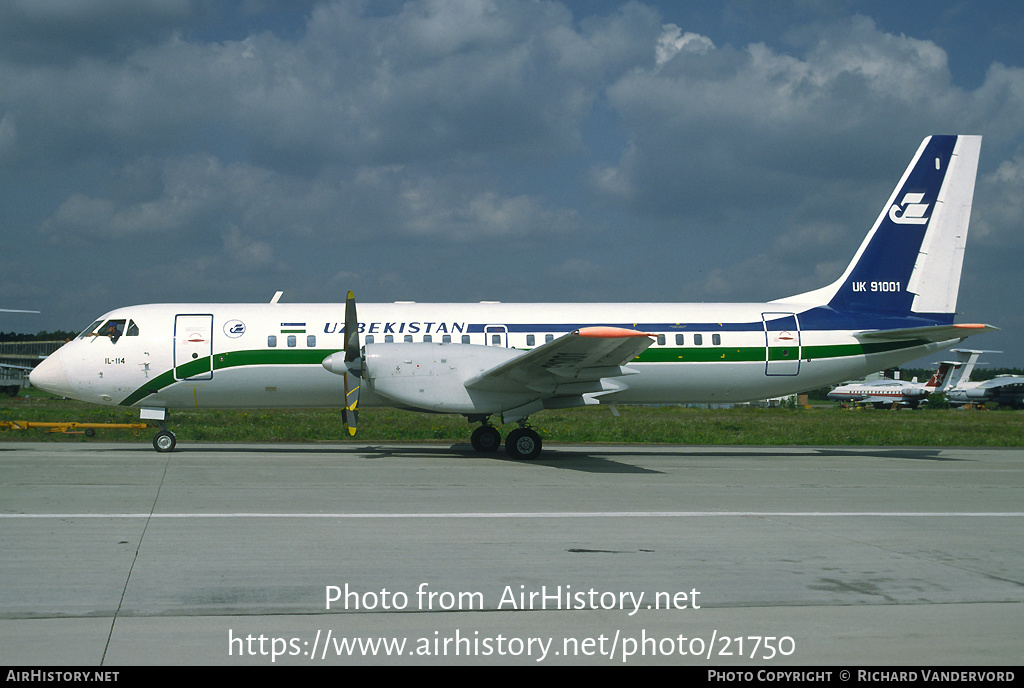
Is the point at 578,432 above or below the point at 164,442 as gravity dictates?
below

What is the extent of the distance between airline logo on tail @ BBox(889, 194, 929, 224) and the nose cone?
20.0 m

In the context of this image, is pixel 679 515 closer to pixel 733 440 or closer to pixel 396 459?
pixel 396 459

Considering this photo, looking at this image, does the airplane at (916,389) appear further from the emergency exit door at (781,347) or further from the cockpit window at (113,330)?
the cockpit window at (113,330)

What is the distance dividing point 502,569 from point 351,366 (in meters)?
9.59

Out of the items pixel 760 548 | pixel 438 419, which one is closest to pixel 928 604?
pixel 760 548

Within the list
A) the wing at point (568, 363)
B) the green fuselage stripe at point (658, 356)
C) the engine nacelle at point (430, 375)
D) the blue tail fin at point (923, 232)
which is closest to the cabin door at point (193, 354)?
the green fuselage stripe at point (658, 356)

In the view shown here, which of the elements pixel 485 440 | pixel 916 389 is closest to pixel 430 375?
pixel 485 440

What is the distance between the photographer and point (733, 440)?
945 inches

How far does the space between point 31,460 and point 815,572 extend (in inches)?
578

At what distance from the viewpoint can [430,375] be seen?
638 inches

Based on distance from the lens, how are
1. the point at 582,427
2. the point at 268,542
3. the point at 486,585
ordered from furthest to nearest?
the point at 582,427, the point at 268,542, the point at 486,585

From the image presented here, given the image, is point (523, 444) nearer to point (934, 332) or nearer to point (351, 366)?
point (351, 366)

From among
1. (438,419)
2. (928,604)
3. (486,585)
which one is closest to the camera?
(928,604)
